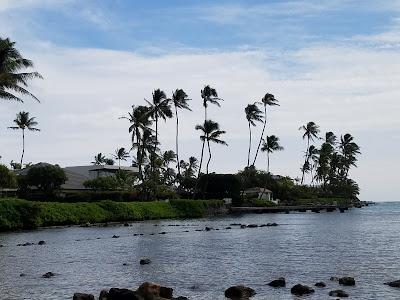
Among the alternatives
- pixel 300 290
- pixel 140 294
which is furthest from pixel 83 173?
pixel 140 294

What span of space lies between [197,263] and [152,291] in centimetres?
1298

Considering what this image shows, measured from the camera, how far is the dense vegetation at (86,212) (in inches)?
2244

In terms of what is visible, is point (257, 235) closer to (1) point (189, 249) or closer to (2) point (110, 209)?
(1) point (189, 249)

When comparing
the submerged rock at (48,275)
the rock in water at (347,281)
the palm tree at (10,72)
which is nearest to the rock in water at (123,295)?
the submerged rock at (48,275)

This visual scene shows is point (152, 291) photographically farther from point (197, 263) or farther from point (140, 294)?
point (197, 263)

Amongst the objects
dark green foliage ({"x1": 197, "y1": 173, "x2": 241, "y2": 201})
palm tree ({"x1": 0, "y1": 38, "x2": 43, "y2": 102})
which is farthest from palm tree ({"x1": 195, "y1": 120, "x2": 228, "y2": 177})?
palm tree ({"x1": 0, "y1": 38, "x2": 43, "y2": 102})

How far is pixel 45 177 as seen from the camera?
81.6 meters

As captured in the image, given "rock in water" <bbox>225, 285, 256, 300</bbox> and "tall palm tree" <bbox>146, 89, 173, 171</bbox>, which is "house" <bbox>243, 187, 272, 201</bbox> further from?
"rock in water" <bbox>225, 285, 256, 300</bbox>

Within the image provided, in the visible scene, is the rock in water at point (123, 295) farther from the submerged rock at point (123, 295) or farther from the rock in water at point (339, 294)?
the rock in water at point (339, 294)

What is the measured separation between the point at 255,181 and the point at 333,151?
1122 inches

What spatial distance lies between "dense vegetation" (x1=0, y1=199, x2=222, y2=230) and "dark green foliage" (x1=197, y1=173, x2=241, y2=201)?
13.8 m

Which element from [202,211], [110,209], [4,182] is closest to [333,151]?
[202,211]

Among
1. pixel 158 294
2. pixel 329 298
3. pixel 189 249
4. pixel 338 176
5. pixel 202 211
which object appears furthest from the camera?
pixel 338 176

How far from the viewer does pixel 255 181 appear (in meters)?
139
